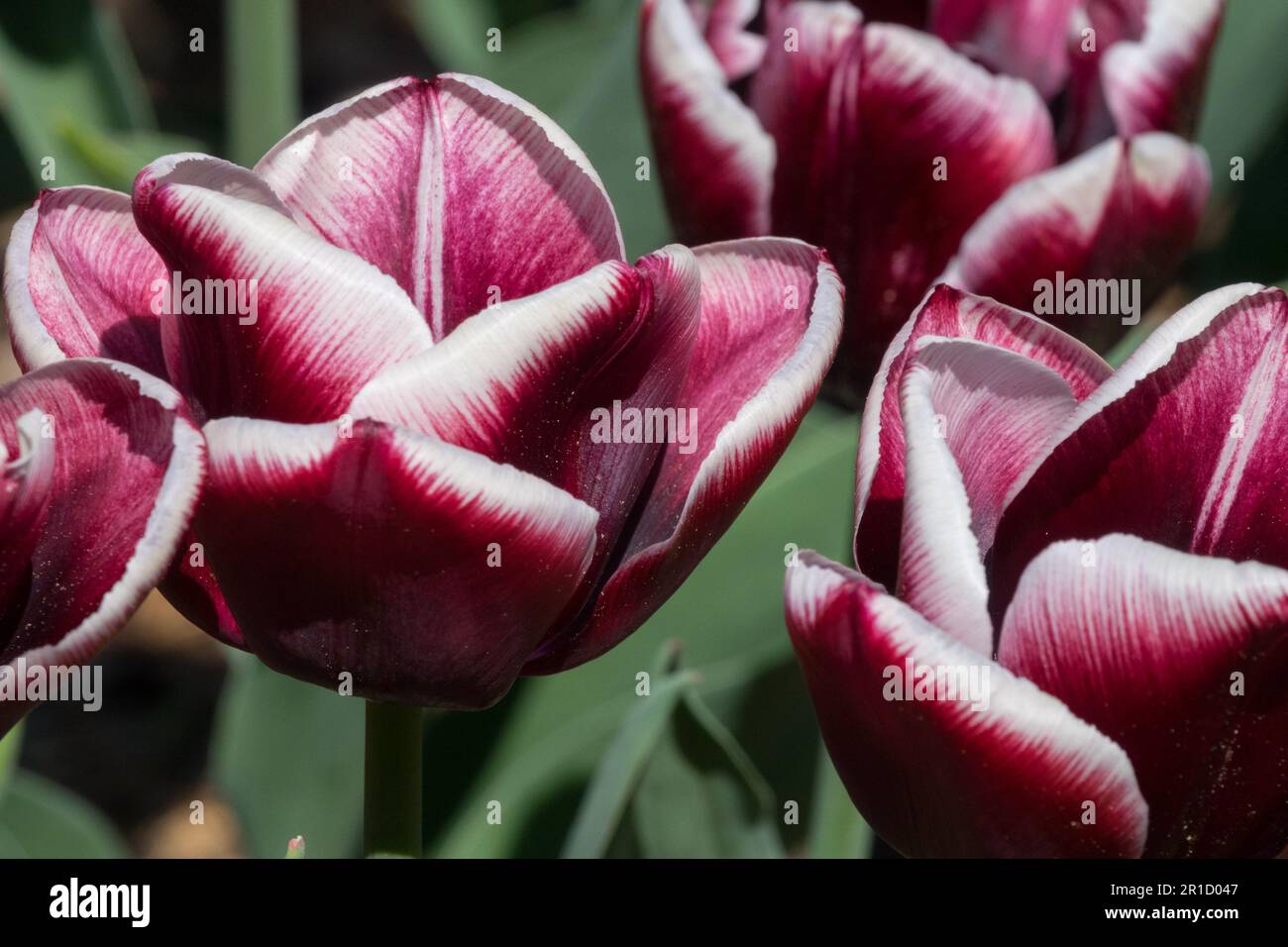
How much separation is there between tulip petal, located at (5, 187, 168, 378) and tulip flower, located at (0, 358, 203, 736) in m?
0.08

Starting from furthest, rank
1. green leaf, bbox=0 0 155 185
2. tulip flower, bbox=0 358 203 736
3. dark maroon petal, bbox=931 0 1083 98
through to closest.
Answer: green leaf, bbox=0 0 155 185
dark maroon petal, bbox=931 0 1083 98
tulip flower, bbox=0 358 203 736

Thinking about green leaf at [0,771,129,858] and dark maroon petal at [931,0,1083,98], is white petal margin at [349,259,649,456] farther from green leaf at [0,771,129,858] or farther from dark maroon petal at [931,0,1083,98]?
green leaf at [0,771,129,858]

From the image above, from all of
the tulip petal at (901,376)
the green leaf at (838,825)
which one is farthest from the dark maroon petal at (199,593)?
the green leaf at (838,825)

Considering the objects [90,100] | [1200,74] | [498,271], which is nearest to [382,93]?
[498,271]

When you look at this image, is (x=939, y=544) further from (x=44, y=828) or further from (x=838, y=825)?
(x=44, y=828)

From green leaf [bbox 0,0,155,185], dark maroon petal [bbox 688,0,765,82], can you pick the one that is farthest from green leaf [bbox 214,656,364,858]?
dark maroon petal [bbox 688,0,765,82]

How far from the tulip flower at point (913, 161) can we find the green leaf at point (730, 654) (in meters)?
0.28

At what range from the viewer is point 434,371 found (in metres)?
0.49

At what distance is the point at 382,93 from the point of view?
60 cm

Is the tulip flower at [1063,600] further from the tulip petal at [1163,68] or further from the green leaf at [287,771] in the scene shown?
the green leaf at [287,771]

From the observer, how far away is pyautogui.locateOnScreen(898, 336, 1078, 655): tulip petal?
1.65 ft

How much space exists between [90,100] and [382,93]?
0.99 meters

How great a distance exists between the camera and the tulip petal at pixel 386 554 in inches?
18.9

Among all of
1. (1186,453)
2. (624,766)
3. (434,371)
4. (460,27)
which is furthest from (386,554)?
(460,27)
